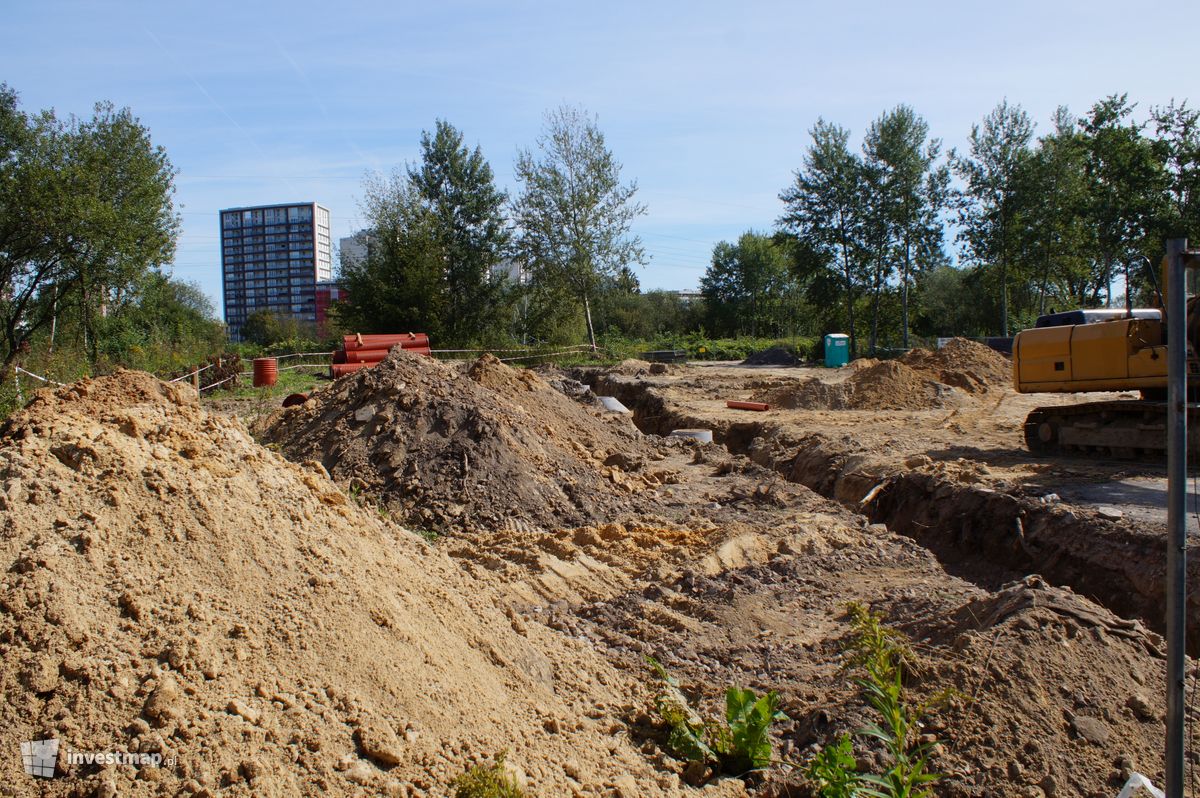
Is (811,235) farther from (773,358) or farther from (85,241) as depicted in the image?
(85,241)

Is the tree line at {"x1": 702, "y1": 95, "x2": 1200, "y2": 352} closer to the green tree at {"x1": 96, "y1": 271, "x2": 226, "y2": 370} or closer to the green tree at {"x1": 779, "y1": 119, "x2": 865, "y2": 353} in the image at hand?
the green tree at {"x1": 779, "y1": 119, "x2": 865, "y2": 353}

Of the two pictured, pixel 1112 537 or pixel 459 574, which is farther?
pixel 1112 537

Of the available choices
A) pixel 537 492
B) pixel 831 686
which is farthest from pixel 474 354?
pixel 831 686

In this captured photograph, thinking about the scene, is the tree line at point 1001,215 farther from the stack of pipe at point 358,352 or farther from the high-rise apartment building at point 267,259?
the high-rise apartment building at point 267,259

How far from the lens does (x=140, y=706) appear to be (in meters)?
3.00

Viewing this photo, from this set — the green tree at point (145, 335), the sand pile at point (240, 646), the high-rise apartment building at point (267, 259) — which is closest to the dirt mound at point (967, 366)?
the sand pile at point (240, 646)

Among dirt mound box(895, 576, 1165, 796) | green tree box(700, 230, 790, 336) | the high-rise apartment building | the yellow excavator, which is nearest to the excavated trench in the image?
the yellow excavator

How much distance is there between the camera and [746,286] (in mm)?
66375

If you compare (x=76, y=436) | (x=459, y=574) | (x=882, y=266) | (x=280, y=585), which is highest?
(x=882, y=266)

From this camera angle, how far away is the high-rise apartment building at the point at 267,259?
4712 inches

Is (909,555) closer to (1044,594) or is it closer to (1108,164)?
(1044,594)

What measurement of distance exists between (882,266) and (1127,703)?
37.1 m

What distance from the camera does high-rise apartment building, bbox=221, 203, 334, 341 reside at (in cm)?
11969

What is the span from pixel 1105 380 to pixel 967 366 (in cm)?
1272
